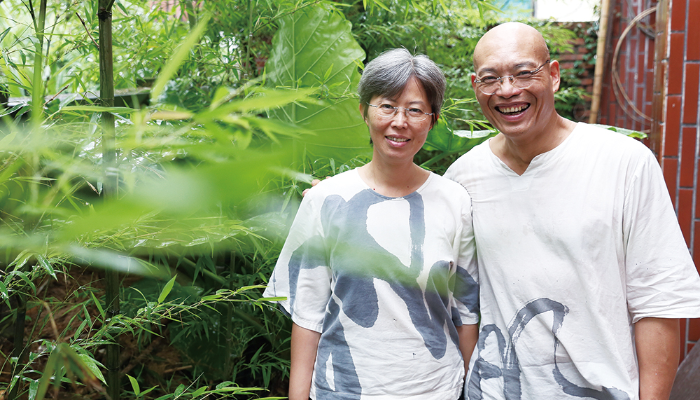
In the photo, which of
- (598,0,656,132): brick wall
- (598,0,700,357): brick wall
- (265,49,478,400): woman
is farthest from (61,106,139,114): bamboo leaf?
(598,0,656,132): brick wall

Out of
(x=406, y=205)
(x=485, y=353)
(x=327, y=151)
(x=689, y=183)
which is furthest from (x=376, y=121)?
(x=689, y=183)

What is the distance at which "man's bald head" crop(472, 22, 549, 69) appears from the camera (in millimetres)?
928

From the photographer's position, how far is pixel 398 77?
932mm

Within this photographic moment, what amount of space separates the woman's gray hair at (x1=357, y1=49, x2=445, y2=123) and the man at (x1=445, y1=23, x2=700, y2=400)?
0.31 feet

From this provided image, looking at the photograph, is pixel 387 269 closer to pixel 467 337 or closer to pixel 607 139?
pixel 467 337

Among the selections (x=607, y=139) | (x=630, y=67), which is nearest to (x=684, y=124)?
(x=607, y=139)

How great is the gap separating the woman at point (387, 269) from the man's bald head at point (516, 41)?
0.11m

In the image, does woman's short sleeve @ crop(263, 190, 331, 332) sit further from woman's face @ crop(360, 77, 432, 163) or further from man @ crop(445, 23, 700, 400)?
man @ crop(445, 23, 700, 400)

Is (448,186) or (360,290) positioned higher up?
(448,186)

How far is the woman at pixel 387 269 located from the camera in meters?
0.96

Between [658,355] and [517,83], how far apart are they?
573 millimetres

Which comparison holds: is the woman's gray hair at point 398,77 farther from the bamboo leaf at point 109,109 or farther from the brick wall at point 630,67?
the brick wall at point 630,67

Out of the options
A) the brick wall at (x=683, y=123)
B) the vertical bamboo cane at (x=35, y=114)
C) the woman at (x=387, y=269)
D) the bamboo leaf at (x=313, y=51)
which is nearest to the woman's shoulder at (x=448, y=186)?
the woman at (x=387, y=269)

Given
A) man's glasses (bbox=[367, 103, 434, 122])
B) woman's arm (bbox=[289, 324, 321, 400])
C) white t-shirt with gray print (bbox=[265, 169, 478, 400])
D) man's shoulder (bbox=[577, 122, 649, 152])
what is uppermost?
man's glasses (bbox=[367, 103, 434, 122])
